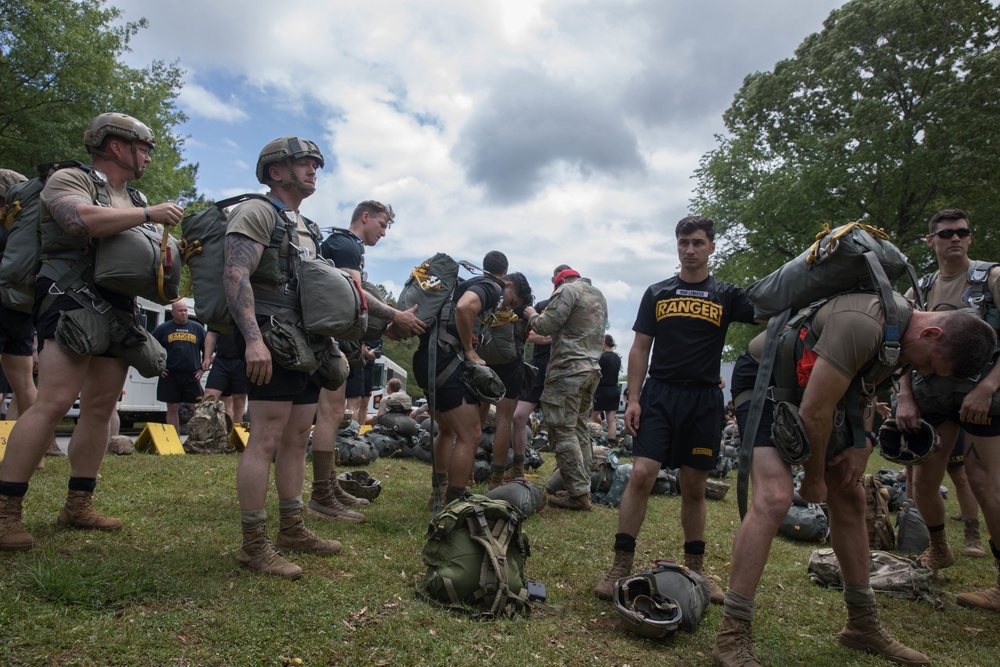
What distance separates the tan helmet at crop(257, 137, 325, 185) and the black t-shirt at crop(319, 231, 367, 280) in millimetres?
963

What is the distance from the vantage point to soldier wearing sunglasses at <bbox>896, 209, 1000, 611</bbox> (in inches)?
154

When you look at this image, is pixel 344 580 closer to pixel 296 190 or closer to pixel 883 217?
pixel 296 190

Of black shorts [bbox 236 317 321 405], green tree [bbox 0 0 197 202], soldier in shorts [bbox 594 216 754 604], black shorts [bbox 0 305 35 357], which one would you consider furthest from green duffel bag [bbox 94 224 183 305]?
green tree [bbox 0 0 197 202]

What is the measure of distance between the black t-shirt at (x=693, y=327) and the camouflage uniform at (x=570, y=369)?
85.8 inches

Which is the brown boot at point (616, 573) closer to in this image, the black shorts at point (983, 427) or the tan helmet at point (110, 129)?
the black shorts at point (983, 427)

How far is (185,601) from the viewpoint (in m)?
2.82

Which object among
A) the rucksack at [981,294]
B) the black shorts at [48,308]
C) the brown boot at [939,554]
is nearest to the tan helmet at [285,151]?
the black shorts at [48,308]

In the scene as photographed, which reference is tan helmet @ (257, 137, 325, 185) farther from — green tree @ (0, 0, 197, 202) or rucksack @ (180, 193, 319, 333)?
green tree @ (0, 0, 197, 202)

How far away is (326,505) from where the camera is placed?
487 cm

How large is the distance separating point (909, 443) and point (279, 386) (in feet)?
13.4

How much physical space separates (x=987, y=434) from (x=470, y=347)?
11.6 feet

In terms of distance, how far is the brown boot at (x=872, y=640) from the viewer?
9.95ft

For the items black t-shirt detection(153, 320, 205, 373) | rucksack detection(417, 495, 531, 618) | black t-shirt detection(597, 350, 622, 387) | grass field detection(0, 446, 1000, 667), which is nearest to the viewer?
grass field detection(0, 446, 1000, 667)

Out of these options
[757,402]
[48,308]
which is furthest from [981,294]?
[48,308]
